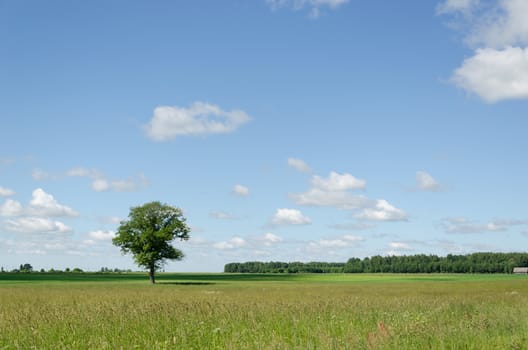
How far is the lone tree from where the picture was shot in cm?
7494

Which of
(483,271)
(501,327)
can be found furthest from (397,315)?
(483,271)

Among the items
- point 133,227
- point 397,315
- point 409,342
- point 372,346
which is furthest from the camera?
point 133,227

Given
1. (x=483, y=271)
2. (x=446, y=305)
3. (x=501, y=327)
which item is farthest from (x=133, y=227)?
(x=483, y=271)

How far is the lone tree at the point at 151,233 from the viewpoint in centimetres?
7494

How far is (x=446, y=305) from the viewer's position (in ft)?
61.7

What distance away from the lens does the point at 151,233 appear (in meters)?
74.7

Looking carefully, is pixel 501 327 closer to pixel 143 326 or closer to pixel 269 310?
pixel 269 310

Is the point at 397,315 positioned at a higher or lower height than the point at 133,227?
lower

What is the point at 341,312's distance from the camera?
15.3m

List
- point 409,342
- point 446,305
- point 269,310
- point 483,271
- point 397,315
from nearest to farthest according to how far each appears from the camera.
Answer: point 409,342, point 397,315, point 269,310, point 446,305, point 483,271

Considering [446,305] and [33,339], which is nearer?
[33,339]

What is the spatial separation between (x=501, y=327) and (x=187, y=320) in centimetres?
745

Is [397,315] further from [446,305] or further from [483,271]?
[483,271]

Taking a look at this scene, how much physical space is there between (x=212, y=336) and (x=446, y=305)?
1055cm
